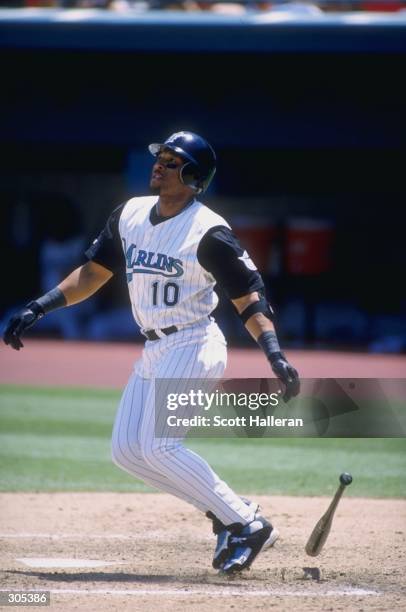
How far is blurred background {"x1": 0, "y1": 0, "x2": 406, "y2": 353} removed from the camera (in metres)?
14.1

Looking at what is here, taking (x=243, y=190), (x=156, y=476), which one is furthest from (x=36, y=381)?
(x=156, y=476)

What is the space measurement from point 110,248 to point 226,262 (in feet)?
1.93

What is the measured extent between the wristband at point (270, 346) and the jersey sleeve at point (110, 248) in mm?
754

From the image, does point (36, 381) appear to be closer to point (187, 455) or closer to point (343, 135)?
point (343, 135)

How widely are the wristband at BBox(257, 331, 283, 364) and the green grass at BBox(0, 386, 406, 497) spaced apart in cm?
251

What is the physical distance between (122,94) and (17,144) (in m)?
1.96

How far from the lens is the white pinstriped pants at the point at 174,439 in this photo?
168 inches

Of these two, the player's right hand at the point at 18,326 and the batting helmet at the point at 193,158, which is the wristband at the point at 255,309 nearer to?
the batting helmet at the point at 193,158

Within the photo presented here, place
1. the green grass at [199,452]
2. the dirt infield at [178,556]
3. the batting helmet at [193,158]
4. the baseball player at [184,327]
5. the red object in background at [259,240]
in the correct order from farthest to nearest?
the red object in background at [259,240] → the green grass at [199,452] → the batting helmet at [193,158] → the baseball player at [184,327] → the dirt infield at [178,556]

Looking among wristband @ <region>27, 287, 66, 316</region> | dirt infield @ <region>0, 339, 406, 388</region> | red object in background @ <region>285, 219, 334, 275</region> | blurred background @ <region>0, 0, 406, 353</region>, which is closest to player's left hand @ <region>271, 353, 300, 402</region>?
wristband @ <region>27, 287, 66, 316</region>

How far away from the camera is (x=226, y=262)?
4305 millimetres

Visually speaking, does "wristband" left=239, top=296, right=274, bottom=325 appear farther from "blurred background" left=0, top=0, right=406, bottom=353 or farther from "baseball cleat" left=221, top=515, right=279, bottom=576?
"blurred background" left=0, top=0, right=406, bottom=353

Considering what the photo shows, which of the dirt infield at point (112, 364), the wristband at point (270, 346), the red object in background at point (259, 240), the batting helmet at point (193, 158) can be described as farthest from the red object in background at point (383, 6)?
the wristband at point (270, 346)

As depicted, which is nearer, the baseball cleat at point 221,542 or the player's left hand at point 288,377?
the player's left hand at point 288,377
